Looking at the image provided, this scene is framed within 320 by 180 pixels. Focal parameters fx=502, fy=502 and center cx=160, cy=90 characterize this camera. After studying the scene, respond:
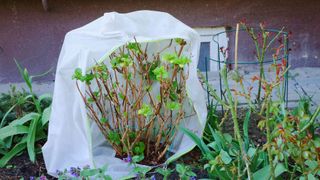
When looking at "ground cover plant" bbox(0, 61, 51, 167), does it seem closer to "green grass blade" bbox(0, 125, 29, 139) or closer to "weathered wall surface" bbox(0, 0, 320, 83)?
"green grass blade" bbox(0, 125, 29, 139)

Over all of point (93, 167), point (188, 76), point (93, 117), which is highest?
point (188, 76)

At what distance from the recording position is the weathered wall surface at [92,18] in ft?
15.9

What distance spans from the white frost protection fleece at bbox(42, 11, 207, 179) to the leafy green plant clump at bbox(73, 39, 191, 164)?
65 millimetres

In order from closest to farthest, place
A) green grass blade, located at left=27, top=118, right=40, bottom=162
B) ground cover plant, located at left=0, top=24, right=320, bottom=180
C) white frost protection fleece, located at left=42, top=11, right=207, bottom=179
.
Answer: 1. ground cover plant, located at left=0, top=24, right=320, bottom=180
2. white frost protection fleece, located at left=42, top=11, right=207, bottom=179
3. green grass blade, located at left=27, top=118, right=40, bottom=162

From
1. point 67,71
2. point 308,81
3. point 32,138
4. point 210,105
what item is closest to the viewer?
point 67,71

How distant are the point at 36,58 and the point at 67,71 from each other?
2305 mm

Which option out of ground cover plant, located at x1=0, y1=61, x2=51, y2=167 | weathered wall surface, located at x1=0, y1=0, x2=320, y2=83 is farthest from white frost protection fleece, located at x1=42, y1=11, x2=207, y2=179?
weathered wall surface, located at x1=0, y1=0, x2=320, y2=83

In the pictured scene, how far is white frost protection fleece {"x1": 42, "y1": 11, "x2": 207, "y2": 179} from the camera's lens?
9.31ft

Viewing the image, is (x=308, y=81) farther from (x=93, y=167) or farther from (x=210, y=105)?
(x=93, y=167)

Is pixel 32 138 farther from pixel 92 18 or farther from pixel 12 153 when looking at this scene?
pixel 92 18

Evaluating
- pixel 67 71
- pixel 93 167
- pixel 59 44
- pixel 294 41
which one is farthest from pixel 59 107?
pixel 294 41

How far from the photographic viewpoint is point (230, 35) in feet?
16.5

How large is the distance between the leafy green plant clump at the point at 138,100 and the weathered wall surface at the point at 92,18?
1854 mm

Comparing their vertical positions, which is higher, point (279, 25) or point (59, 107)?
point (279, 25)
